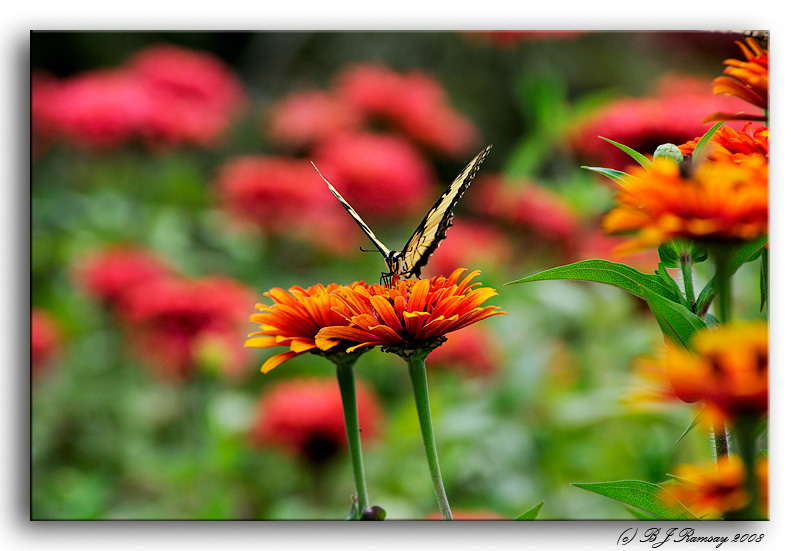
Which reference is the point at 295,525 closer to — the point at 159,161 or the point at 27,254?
the point at 27,254

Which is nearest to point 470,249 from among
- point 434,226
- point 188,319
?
point 188,319

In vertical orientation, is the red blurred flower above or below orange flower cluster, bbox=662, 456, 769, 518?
above

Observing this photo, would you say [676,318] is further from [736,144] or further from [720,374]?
[736,144]

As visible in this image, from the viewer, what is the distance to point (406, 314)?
57 cm

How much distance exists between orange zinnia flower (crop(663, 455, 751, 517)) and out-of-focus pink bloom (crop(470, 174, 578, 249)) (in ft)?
2.57

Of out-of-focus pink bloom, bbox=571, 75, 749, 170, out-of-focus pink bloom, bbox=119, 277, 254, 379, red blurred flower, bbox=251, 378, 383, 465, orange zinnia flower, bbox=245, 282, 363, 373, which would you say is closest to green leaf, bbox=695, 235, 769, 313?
orange zinnia flower, bbox=245, 282, 363, 373

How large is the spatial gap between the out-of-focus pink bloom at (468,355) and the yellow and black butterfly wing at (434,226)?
0.50 m

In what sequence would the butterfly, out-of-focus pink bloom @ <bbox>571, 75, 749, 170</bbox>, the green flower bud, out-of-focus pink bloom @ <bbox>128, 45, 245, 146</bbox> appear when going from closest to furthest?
the green flower bud < the butterfly < out-of-focus pink bloom @ <bbox>571, 75, 749, 170</bbox> < out-of-focus pink bloom @ <bbox>128, 45, 245, 146</bbox>

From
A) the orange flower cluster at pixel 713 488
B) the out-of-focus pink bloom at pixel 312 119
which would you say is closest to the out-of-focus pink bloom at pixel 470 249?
the out-of-focus pink bloom at pixel 312 119

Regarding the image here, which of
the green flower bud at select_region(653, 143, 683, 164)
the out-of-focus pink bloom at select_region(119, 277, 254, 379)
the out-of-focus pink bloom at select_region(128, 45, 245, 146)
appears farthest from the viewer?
the out-of-focus pink bloom at select_region(128, 45, 245, 146)

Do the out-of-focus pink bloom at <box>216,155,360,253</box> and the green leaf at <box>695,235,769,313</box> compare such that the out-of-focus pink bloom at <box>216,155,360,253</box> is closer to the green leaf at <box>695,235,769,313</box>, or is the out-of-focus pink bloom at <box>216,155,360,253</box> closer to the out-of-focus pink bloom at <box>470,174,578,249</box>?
the out-of-focus pink bloom at <box>470,174,578,249</box>

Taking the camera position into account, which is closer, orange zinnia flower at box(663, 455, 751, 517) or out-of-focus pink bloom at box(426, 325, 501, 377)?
orange zinnia flower at box(663, 455, 751, 517)

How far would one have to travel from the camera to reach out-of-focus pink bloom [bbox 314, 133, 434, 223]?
1344mm

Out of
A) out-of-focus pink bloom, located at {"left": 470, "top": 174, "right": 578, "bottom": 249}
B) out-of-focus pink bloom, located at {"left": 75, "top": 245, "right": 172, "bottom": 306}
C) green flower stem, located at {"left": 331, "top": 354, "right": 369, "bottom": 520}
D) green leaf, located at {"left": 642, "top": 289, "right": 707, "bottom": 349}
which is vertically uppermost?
out-of-focus pink bloom, located at {"left": 470, "top": 174, "right": 578, "bottom": 249}
